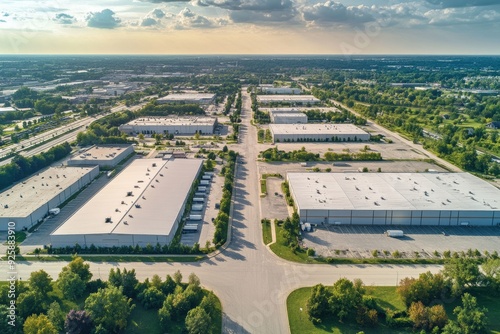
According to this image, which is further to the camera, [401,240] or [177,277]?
[401,240]

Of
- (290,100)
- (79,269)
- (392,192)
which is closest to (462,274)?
(392,192)

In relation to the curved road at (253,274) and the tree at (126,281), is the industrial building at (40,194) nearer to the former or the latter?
the curved road at (253,274)

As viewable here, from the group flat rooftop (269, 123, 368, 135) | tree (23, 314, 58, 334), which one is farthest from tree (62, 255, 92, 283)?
flat rooftop (269, 123, 368, 135)

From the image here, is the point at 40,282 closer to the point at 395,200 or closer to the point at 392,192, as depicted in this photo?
the point at 395,200

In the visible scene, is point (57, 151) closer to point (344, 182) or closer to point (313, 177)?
point (313, 177)

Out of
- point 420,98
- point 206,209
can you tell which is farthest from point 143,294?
point 420,98

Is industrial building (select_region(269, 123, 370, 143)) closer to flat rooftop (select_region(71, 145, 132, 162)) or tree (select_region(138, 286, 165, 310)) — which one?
flat rooftop (select_region(71, 145, 132, 162))
